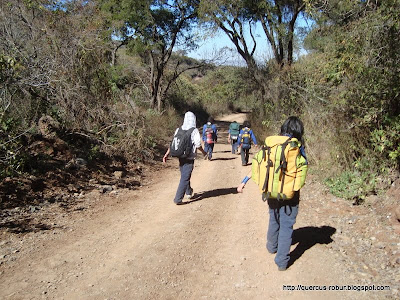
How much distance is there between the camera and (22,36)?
29.2ft

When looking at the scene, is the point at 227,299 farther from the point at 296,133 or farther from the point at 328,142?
the point at 328,142

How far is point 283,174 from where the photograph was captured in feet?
12.6

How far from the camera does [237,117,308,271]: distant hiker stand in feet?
12.5

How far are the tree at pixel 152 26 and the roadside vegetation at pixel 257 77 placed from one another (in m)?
0.24

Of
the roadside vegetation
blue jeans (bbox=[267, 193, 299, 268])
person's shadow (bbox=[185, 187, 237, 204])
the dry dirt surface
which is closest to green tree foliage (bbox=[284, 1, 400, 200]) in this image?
the roadside vegetation

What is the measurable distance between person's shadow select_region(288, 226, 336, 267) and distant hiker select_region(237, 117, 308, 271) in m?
0.52

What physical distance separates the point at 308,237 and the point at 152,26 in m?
16.0

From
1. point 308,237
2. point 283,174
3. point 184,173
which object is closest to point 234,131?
point 184,173

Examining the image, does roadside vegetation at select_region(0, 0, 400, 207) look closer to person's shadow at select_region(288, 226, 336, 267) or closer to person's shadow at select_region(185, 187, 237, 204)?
person's shadow at select_region(288, 226, 336, 267)

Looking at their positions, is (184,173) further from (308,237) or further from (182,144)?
(308,237)

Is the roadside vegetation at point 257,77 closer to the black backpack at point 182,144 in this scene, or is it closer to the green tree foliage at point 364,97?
the green tree foliage at point 364,97

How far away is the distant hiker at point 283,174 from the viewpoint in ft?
12.5

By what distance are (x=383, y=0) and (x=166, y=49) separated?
15.4 meters

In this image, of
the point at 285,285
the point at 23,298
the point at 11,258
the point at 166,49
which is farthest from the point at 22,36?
the point at 166,49
